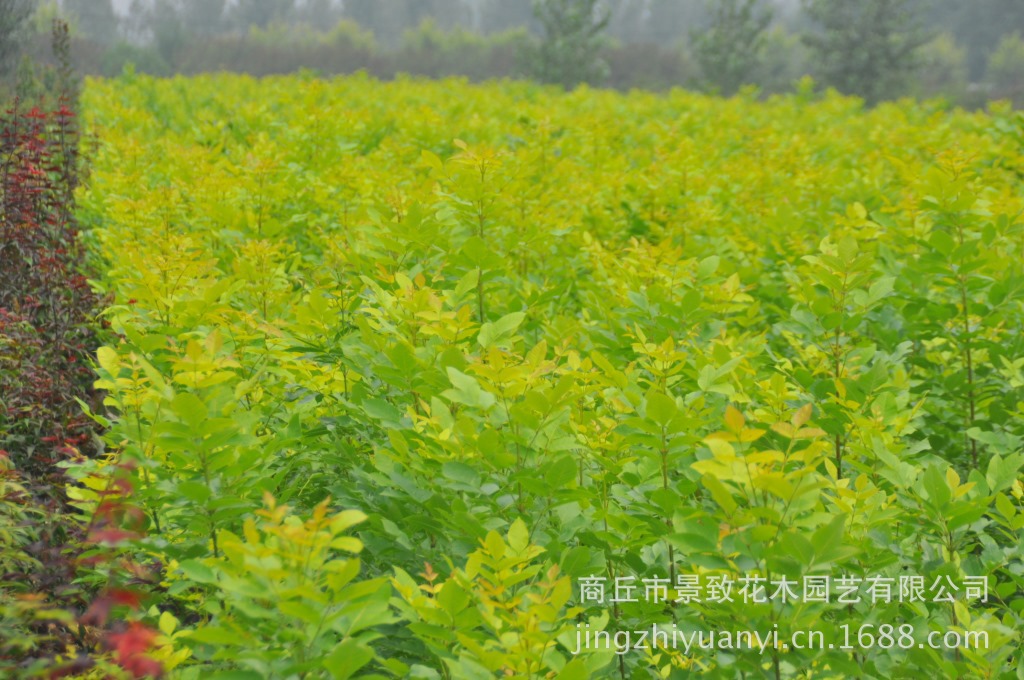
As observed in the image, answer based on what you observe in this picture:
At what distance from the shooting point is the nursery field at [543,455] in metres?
1.76

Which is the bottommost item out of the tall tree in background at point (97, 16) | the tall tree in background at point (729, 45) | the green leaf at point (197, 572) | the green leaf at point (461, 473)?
the green leaf at point (197, 572)

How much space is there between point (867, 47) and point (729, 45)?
4254mm

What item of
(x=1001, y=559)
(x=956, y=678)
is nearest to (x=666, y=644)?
(x=956, y=678)

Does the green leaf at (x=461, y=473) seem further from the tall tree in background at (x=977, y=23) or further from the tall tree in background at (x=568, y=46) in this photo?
the tall tree in background at (x=977, y=23)

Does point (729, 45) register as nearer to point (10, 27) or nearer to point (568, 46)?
point (568, 46)

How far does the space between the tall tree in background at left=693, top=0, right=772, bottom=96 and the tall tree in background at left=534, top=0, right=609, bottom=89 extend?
10.9 ft

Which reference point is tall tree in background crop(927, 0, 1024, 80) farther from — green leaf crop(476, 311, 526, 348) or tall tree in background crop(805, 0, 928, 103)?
green leaf crop(476, 311, 526, 348)

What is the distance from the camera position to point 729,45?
29.1m

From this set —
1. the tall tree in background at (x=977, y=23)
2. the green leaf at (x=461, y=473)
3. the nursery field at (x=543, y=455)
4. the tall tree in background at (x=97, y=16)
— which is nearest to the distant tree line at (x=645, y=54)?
the tall tree in background at (x=977, y=23)

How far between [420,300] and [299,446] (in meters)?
0.61

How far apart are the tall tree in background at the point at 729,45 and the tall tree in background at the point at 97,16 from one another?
4852cm

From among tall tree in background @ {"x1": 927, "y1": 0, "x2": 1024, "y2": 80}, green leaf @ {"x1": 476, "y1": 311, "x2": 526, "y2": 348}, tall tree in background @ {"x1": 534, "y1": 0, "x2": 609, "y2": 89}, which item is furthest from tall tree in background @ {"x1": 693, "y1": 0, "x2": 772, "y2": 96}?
tall tree in background @ {"x1": 927, "y1": 0, "x2": 1024, "y2": 80}

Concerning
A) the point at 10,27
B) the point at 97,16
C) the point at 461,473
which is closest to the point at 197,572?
the point at 461,473

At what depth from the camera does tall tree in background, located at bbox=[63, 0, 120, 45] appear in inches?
2592
